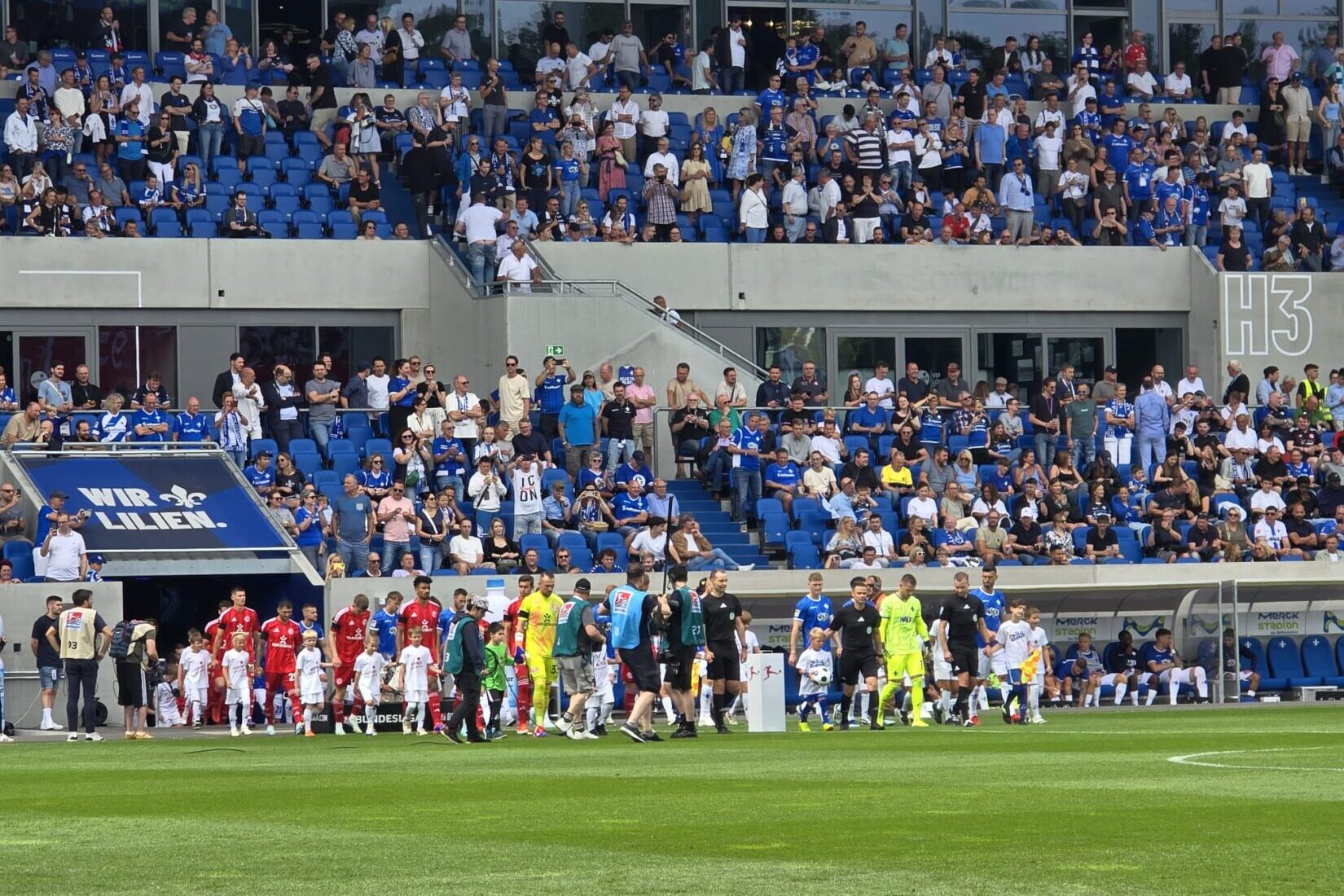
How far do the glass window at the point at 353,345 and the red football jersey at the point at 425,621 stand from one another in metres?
10.5

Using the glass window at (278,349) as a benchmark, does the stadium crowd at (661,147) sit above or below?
above

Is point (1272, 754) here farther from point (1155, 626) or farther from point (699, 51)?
point (699, 51)

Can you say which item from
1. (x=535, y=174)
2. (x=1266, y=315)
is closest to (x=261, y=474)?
(x=535, y=174)

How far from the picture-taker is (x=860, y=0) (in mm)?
42000

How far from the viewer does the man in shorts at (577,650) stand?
72.8ft

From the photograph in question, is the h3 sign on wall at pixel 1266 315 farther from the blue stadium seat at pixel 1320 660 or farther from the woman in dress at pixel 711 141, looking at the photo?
the woman in dress at pixel 711 141

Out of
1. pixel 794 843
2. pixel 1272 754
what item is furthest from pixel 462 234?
pixel 794 843

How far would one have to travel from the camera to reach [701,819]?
12.1 m

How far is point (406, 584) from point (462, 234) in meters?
8.46

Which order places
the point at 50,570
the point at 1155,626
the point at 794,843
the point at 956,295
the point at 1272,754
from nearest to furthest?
the point at 794,843 → the point at 1272,754 → the point at 50,570 → the point at 1155,626 → the point at 956,295

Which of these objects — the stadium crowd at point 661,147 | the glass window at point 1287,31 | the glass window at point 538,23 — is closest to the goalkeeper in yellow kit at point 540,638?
the stadium crowd at point 661,147

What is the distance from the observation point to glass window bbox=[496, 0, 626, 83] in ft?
131

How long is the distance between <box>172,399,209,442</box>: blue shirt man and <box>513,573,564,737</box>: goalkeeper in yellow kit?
29.9 feet

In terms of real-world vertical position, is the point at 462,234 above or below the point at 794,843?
above
